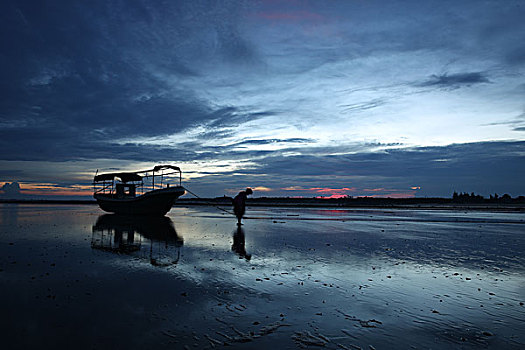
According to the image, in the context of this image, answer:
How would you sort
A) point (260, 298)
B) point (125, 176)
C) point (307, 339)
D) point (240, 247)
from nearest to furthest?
point (307, 339), point (260, 298), point (240, 247), point (125, 176)

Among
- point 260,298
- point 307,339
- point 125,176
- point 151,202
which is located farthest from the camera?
point 125,176

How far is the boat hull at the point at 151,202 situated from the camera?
3574 cm

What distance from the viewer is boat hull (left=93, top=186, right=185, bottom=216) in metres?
35.7

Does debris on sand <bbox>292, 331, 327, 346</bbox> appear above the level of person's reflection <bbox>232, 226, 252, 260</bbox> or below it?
above

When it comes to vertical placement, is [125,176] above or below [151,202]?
above

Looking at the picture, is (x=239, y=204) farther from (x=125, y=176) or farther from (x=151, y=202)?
(x=125, y=176)

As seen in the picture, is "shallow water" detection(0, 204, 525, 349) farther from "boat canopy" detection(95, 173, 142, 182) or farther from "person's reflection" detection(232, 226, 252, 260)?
"boat canopy" detection(95, 173, 142, 182)

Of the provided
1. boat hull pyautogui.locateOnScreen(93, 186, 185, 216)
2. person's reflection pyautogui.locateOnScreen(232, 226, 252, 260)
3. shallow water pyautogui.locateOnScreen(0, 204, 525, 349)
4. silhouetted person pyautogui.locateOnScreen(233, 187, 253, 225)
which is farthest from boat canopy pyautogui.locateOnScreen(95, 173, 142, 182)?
shallow water pyautogui.locateOnScreen(0, 204, 525, 349)

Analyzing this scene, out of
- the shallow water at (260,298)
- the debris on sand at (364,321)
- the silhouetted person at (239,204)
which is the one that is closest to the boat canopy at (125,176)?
the silhouetted person at (239,204)

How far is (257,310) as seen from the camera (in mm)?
6691

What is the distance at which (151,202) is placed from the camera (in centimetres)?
3606

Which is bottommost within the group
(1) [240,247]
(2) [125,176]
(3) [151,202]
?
(1) [240,247]

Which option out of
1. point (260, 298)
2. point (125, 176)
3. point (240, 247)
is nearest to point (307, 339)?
point (260, 298)

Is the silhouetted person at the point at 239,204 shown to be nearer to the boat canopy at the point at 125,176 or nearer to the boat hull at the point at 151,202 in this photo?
the boat hull at the point at 151,202
